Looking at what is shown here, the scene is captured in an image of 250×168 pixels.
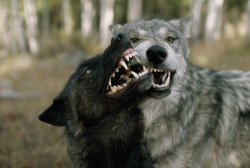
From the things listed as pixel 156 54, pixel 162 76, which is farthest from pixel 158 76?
pixel 156 54

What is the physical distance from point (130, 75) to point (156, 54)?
420 millimetres

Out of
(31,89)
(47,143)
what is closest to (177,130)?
(47,143)

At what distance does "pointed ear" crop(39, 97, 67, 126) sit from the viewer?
Answer: 285cm

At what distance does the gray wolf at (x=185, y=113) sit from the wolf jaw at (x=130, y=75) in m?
0.02

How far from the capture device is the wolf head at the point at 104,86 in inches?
94.2

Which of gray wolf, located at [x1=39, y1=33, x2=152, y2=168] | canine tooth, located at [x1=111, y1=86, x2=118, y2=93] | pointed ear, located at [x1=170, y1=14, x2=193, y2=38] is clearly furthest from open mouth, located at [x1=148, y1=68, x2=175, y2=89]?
pointed ear, located at [x1=170, y1=14, x2=193, y2=38]

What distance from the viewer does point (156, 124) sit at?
10.1 ft

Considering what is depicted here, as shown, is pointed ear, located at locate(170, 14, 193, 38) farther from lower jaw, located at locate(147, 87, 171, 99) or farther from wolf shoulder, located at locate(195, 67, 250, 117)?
lower jaw, located at locate(147, 87, 171, 99)

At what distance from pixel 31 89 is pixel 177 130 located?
32.1 ft

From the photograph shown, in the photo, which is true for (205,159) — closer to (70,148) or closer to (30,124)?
(70,148)

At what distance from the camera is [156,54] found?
2.73 m

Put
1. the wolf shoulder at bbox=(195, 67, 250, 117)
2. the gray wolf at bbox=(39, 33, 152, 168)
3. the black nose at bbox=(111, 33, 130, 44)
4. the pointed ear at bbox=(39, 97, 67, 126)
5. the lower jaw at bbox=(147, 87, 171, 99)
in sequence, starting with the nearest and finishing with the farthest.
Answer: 1. the black nose at bbox=(111, 33, 130, 44)
2. the gray wolf at bbox=(39, 33, 152, 168)
3. the lower jaw at bbox=(147, 87, 171, 99)
4. the pointed ear at bbox=(39, 97, 67, 126)
5. the wolf shoulder at bbox=(195, 67, 250, 117)

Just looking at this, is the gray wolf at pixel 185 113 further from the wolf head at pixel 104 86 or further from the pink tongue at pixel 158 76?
the wolf head at pixel 104 86

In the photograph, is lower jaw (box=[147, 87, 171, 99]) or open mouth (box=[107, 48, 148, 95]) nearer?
open mouth (box=[107, 48, 148, 95])
